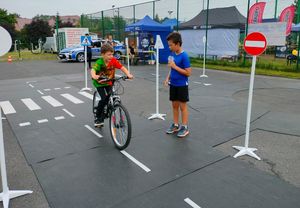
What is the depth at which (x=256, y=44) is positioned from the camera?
438cm

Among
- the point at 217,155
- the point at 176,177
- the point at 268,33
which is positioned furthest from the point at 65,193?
the point at 268,33

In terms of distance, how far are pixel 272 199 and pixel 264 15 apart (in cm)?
1595

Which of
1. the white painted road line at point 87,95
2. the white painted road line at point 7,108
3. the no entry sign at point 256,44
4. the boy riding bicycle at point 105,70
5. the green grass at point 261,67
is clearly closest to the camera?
the no entry sign at point 256,44

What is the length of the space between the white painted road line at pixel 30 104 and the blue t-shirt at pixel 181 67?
14.1 feet

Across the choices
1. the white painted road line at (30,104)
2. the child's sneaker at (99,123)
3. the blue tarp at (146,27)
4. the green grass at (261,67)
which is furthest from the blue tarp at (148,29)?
the child's sneaker at (99,123)

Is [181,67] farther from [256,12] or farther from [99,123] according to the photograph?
[256,12]

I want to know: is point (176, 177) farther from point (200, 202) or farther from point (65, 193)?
point (65, 193)

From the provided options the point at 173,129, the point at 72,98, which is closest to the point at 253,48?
the point at 173,129

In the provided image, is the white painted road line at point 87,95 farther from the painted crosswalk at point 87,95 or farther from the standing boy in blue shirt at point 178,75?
the standing boy in blue shirt at point 178,75

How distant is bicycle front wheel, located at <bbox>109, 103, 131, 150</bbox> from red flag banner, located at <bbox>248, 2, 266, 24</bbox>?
1364 centimetres

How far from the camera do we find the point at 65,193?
3410 mm

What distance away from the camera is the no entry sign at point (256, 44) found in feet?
14.0

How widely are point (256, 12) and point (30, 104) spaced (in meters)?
13.4

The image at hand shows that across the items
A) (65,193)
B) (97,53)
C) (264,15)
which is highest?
(264,15)
